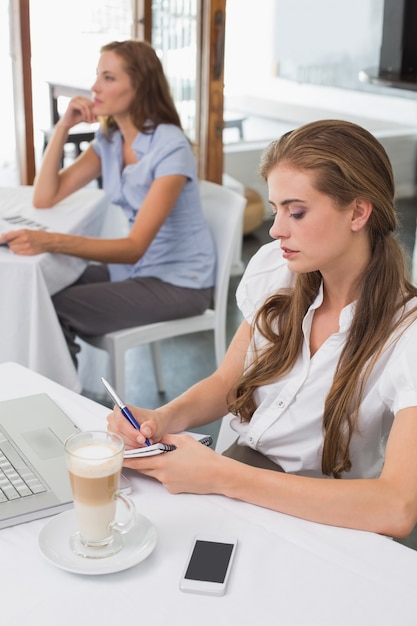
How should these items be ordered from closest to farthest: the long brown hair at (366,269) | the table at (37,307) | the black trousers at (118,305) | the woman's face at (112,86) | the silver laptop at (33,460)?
1. the silver laptop at (33,460)
2. the long brown hair at (366,269)
3. the table at (37,307)
4. the black trousers at (118,305)
5. the woman's face at (112,86)

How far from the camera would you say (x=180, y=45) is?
407 centimetres

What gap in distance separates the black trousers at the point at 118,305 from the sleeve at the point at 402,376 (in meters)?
1.37

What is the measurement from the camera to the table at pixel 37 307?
7.41 ft

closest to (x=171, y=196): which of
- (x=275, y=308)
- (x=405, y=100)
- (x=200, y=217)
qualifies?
(x=200, y=217)

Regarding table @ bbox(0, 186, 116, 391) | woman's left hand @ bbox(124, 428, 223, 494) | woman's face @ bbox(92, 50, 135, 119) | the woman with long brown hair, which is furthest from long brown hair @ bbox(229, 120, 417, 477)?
woman's face @ bbox(92, 50, 135, 119)

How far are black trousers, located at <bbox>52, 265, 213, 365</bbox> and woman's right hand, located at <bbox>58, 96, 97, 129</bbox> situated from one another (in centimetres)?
60

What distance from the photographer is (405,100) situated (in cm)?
434

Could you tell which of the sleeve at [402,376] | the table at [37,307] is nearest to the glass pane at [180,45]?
the table at [37,307]

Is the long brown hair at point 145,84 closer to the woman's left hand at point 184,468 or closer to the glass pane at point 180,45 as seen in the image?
the glass pane at point 180,45

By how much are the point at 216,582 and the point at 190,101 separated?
11.5 feet

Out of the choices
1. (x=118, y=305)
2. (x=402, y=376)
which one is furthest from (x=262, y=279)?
(x=118, y=305)

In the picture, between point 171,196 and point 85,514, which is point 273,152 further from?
point 171,196

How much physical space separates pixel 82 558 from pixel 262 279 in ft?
2.38

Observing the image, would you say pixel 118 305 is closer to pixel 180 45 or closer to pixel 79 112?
pixel 79 112
